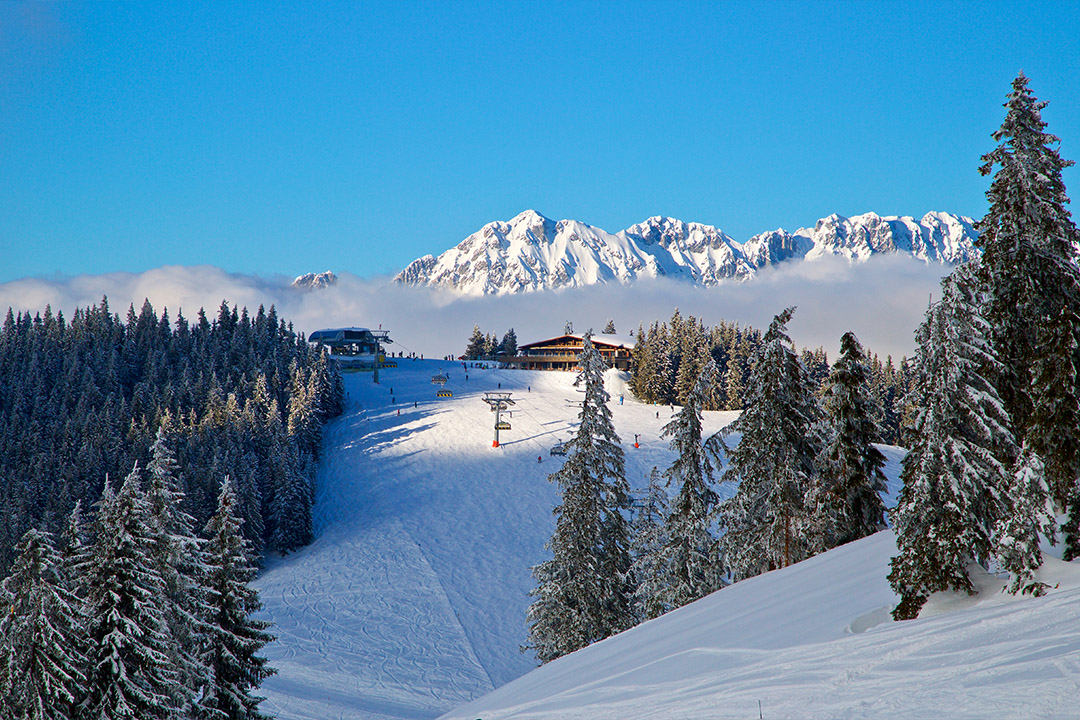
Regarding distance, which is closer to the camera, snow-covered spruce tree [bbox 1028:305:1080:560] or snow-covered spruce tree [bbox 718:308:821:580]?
snow-covered spruce tree [bbox 1028:305:1080:560]

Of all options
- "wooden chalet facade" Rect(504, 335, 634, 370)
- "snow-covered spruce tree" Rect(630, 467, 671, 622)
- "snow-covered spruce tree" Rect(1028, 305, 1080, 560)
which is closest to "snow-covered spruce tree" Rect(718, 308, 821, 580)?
"snow-covered spruce tree" Rect(630, 467, 671, 622)

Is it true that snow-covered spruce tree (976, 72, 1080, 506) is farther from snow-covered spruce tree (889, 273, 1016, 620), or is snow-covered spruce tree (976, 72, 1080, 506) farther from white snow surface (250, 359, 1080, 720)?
white snow surface (250, 359, 1080, 720)

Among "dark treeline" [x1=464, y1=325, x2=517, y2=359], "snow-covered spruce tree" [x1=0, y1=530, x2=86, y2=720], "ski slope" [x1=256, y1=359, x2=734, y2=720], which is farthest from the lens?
"dark treeline" [x1=464, y1=325, x2=517, y2=359]

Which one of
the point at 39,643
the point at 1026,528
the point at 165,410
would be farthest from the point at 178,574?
the point at 165,410

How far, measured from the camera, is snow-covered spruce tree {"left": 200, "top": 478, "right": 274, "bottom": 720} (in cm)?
2228

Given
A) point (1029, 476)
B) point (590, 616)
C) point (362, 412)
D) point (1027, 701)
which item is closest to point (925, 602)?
point (1029, 476)

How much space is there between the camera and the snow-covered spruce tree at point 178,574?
19906 mm

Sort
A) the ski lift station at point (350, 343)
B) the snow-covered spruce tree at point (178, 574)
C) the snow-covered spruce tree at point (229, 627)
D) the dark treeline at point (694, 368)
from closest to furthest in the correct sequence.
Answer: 1. the snow-covered spruce tree at point (178, 574)
2. the snow-covered spruce tree at point (229, 627)
3. the dark treeline at point (694, 368)
4. the ski lift station at point (350, 343)

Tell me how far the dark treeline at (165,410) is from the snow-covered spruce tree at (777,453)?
41052 mm

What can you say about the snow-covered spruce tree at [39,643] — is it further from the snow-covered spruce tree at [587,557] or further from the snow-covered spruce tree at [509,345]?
the snow-covered spruce tree at [509,345]

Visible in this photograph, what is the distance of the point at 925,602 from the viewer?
14031 millimetres

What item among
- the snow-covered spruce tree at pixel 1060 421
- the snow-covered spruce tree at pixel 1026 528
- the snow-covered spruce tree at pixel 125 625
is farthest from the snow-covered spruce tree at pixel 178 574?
the snow-covered spruce tree at pixel 1060 421

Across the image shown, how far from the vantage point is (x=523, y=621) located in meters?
45.8

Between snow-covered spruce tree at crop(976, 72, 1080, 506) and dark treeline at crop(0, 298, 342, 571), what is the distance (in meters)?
50.7
